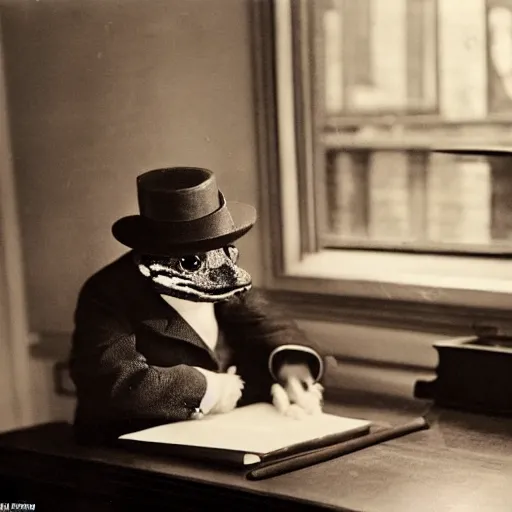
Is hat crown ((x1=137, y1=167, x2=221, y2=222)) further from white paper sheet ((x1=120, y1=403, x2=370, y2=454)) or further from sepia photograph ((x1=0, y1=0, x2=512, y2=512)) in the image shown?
white paper sheet ((x1=120, y1=403, x2=370, y2=454))

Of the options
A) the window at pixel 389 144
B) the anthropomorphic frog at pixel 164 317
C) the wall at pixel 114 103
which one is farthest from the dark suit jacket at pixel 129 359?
the window at pixel 389 144

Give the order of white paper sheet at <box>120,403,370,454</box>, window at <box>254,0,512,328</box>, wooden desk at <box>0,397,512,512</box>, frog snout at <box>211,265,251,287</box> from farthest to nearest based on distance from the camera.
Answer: window at <box>254,0,512,328</box> < frog snout at <box>211,265,251,287</box> < white paper sheet at <box>120,403,370,454</box> < wooden desk at <box>0,397,512,512</box>

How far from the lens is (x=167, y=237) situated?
46.3 inches

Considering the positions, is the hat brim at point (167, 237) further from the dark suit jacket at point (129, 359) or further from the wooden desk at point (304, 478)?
the wooden desk at point (304, 478)

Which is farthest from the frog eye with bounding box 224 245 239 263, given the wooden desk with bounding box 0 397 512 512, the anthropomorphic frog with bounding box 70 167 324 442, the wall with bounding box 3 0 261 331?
the wooden desk with bounding box 0 397 512 512

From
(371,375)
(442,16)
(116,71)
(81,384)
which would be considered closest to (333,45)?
(442,16)

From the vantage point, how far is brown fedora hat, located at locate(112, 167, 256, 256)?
1170 mm

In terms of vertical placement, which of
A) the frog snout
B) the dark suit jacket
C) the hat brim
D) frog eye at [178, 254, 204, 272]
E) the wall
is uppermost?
the wall

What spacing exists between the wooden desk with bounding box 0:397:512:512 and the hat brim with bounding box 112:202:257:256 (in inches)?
9.9

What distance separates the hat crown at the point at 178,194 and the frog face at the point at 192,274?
0.05 metres

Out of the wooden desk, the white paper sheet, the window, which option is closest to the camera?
the wooden desk

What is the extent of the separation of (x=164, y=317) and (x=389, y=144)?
472 mm

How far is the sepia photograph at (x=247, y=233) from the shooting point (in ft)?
3.90

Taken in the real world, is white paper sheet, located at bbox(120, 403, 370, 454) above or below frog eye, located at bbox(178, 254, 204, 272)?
below
